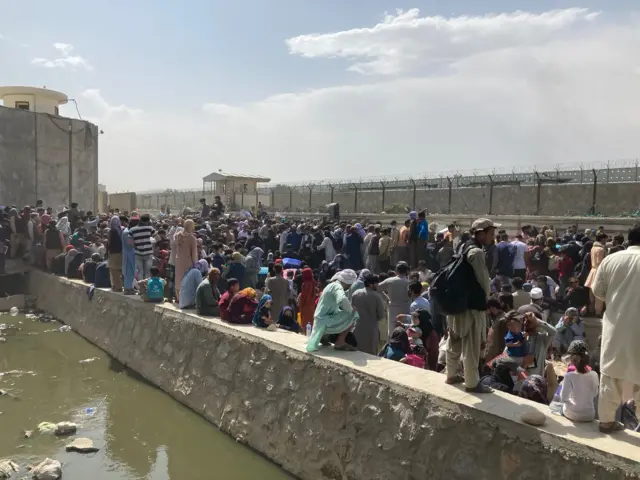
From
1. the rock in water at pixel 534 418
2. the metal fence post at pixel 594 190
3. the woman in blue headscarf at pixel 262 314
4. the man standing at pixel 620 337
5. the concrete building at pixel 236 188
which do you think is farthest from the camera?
the concrete building at pixel 236 188

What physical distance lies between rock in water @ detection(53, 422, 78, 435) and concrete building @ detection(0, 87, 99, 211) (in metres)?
15.7

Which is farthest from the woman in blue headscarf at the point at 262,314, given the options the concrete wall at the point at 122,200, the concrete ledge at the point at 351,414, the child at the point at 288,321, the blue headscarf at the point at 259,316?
the concrete wall at the point at 122,200

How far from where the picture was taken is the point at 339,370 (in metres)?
5.47

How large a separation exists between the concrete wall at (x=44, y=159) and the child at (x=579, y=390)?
2090cm

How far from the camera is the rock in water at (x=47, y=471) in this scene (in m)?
5.71

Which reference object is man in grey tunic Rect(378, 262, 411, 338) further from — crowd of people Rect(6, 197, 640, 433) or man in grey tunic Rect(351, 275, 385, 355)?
man in grey tunic Rect(351, 275, 385, 355)

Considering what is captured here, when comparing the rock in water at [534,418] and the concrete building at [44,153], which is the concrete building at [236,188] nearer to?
the concrete building at [44,153]

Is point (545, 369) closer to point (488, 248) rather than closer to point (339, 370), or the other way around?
point (339, 370)

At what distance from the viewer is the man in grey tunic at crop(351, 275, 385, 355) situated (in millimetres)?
6625

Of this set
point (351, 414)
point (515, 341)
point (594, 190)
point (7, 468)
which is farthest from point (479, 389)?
point (594, 190)

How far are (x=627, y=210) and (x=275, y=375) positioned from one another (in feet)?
61.2

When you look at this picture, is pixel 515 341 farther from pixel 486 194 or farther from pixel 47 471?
pixel 486 194

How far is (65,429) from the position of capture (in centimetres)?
693

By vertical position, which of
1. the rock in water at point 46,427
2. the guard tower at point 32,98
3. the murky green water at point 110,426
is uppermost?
the guard tower at point 32,98
